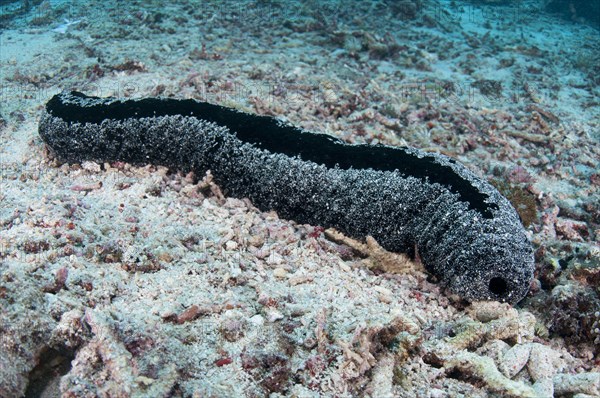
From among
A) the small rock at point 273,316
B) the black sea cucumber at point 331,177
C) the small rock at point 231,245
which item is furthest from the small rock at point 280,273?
the black sea cucumber at point 331,177

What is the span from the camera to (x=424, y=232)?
328 centimetres

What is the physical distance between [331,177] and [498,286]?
1.42 m

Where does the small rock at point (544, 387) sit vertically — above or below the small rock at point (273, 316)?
below

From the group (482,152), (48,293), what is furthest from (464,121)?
(48,293)

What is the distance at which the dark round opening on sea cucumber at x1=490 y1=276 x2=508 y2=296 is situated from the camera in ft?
9.60

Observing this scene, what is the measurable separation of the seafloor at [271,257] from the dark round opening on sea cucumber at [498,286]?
4.2 inches

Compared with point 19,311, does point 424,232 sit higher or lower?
lower

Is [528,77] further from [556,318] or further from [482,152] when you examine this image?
[556,318]

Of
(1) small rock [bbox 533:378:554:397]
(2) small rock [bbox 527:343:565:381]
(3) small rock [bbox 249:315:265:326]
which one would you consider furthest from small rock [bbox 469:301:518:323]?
(3) small rock [bbox 249:315:265:326]

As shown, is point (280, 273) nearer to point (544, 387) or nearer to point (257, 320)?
point (257, 320)

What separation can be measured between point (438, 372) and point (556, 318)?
1103 millimetres

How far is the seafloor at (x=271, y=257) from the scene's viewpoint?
1.97 m

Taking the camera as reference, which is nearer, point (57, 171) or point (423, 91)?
point (57, 171)

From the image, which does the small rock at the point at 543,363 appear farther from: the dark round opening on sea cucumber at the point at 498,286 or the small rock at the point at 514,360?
the dark round opening on sea cucumber at the point at 498,286
